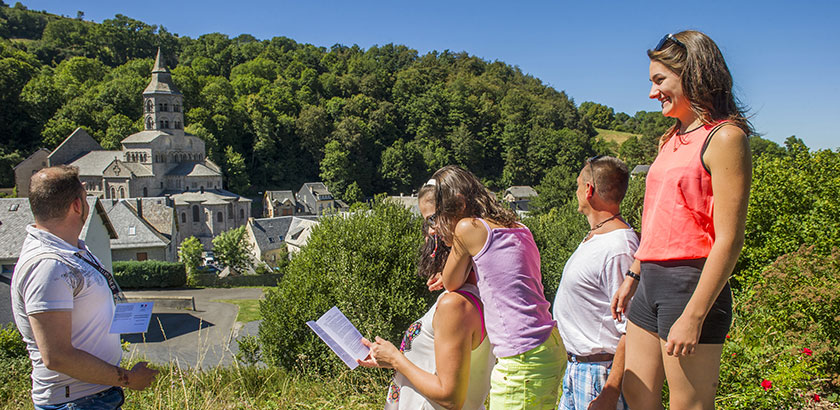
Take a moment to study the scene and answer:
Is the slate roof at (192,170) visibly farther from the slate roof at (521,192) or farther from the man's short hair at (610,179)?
the man's short hair at (610,179)

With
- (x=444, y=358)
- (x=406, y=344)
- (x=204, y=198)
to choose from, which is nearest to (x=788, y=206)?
(x=406, y=344)

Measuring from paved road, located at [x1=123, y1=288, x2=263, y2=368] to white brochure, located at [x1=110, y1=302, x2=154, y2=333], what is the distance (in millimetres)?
14359

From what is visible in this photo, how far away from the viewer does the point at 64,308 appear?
2.41 metres

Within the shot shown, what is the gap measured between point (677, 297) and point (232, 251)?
132ft

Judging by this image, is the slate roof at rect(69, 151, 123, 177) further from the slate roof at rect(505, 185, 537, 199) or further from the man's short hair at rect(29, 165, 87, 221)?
the man's short hair at rect(29, 165, 87, 221)

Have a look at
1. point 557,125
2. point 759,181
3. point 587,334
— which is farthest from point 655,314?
point 557,125

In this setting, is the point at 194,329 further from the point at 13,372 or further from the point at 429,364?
the point at 429,364

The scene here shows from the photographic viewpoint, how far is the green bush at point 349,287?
8406 millimetres

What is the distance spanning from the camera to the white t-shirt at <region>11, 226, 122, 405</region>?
2.40m

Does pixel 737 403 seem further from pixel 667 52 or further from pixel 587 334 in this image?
pixel 667 52

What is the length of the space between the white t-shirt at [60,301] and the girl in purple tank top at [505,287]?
1.81 meters

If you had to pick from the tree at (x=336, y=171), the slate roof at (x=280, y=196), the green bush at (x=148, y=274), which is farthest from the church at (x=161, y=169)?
the tree at (x=336, y=171)

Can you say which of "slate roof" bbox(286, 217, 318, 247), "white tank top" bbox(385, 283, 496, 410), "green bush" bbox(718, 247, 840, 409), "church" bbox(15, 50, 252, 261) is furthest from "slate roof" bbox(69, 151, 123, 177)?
"white tank top" bbox(385, 283, 496, 410)

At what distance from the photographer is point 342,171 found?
244 feet
